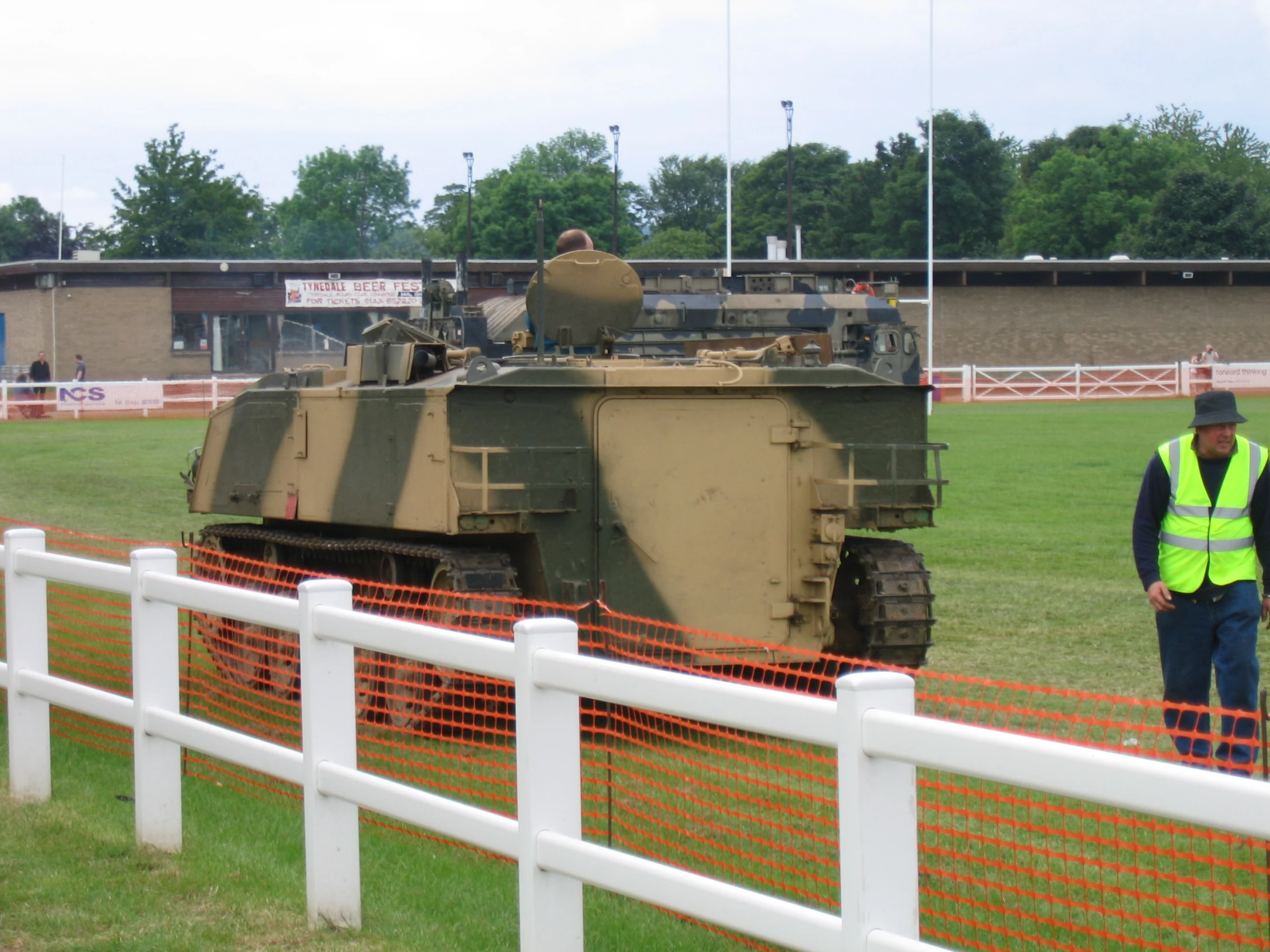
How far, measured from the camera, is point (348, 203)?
126375mm

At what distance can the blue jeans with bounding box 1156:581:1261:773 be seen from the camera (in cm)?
764

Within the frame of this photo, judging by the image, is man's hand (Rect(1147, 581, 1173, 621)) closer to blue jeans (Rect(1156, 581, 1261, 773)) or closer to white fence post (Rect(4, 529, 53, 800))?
blue jeans (Rect(1156, 581, 1261, 773))

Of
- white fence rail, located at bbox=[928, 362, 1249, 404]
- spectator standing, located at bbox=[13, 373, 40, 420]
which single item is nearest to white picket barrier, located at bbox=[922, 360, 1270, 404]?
white fence rail, located at bbox=[928, 362, 1249, 404]

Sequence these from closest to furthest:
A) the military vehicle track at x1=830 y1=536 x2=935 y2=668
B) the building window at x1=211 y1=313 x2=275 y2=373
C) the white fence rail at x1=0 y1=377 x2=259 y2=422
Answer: the military vehicle track at x1=830 y1=536 x2=935 y2=668 → the white fence rail at x1=0 y1=377 x2=259 y2=422 → the building window at x1=211 y1=313 x2=275 y2=373

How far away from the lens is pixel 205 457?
1234 cm

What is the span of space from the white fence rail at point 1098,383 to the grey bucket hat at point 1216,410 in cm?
3834

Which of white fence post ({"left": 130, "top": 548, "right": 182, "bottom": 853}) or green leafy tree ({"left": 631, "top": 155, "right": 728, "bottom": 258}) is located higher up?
green leafy tree ({"left": 631, "top": 155, "right": 728, "bottom": 258})

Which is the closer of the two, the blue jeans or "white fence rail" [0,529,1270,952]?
"white fence rail" [0,529,1270,952]

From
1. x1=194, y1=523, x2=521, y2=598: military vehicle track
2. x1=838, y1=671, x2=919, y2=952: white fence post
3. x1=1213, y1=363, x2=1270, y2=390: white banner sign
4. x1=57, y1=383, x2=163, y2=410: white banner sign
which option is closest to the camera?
x1=838, y1=671, x2=919, y2=952: white fence post

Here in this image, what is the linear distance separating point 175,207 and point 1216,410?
286 feet

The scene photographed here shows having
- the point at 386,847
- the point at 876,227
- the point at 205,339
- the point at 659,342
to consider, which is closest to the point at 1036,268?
the point at 205,339

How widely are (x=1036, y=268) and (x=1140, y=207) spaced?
41.7m

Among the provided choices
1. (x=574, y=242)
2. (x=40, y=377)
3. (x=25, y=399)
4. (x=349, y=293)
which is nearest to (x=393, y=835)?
(x=574, y=242)

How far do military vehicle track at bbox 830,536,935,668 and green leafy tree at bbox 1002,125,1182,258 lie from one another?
273 ft
